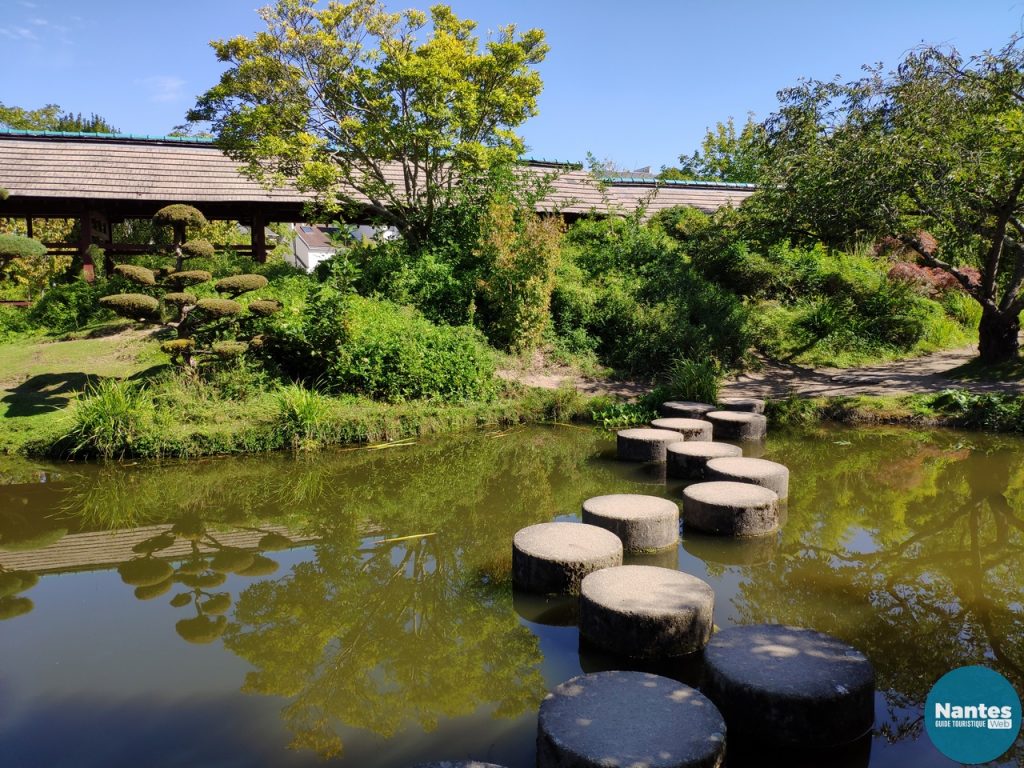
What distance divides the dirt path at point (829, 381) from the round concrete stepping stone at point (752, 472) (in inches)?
192

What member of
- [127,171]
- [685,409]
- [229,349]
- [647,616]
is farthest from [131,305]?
[647,616]

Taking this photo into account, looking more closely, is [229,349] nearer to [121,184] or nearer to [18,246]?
[18,246]

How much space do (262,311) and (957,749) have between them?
32.5ft

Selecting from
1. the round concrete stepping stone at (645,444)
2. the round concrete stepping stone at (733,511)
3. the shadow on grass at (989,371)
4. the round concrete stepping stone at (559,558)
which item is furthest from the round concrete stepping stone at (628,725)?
the shadow on grass at (989,371)

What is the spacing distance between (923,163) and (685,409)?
542 cm

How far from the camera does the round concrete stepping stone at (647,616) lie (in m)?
4.22

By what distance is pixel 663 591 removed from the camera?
450 cm

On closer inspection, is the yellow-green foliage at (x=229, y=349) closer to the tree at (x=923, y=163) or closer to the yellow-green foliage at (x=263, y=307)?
the yellow-green foliage at (x=263, y=307)

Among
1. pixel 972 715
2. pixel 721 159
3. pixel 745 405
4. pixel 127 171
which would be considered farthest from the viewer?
pixel 721 159

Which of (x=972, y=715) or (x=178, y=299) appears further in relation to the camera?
(x=178, y=299)

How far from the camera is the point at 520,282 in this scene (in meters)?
13.2

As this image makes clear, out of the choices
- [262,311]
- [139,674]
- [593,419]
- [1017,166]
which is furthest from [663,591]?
[1017,166]

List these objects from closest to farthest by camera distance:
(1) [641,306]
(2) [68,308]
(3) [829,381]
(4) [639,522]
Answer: (4) [639,522] → (3) [829,381] → (2) [68,308] → (1) [641,306]

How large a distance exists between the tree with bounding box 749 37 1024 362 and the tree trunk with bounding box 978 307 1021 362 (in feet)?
0.06
